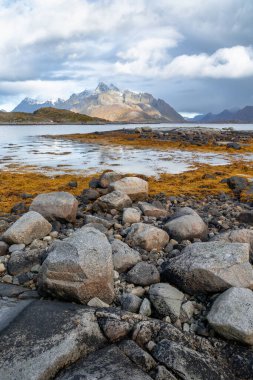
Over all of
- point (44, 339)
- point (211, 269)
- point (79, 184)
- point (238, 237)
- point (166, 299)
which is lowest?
point (79, 184)

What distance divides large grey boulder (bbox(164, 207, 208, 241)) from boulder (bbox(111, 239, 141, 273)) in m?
1.84

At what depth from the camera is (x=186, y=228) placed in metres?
10.3

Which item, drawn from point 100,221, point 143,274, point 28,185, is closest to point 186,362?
point 143,274

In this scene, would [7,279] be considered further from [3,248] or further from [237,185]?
[237,185]

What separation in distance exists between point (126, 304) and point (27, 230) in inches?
166

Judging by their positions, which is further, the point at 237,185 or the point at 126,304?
the point at 237,185

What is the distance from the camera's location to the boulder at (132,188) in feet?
50.2

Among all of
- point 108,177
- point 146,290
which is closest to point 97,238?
point 146,290

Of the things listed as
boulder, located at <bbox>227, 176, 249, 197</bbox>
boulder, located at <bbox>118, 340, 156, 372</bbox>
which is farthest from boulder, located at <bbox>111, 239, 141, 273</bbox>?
boulder, located at <bbox>227, 176, 249, 197</bbox>

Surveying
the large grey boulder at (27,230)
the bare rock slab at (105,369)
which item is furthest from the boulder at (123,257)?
the bare rock slab at (105,369)

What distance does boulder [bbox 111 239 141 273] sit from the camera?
27.3ft

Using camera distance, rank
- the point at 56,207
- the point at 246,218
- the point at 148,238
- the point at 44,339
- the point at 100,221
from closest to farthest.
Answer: the point at 44,339 < the point at 148,238 < the point at 100,221 < the point at 56,207 < the point at 246,218

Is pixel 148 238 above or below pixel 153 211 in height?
above

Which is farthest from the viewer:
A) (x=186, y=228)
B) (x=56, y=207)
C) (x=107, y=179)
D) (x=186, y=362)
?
(x=107, y=179)
